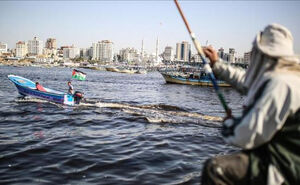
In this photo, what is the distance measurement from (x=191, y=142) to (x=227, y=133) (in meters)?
7.86

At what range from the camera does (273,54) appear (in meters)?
2.40

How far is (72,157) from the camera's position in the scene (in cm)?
764

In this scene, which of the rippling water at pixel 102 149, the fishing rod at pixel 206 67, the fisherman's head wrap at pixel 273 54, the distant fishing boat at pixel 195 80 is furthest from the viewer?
the distant fishing boat at pixel 195 80

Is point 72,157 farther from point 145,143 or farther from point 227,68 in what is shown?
point 227,68

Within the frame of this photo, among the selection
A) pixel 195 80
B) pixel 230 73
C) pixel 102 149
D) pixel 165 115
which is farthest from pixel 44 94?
pixel 195 80

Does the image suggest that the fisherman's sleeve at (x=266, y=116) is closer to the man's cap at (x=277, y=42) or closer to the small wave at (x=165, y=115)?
the man's cap at (x=277, y=42)

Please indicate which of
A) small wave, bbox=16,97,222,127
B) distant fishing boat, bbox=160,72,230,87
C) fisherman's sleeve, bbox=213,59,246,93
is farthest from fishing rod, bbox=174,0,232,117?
distant fishing boat, bbox=160,72,230,87

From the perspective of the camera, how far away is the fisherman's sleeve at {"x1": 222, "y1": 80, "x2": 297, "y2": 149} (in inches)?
86.4

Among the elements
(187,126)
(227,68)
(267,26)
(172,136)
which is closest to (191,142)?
(172,136)

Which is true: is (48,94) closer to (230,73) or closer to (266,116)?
(230,73)

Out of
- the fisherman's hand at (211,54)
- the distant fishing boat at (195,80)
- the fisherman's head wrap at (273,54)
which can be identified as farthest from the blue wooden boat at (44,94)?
the distant fishing boat at (195,80)

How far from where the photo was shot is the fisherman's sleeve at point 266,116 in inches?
86.4

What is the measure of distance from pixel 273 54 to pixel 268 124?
0.68 metres

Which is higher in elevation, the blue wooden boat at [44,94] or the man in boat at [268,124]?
the man in boat at [268,124]
